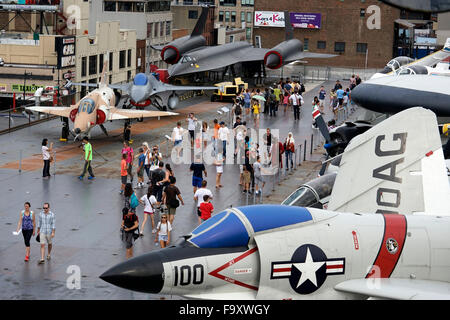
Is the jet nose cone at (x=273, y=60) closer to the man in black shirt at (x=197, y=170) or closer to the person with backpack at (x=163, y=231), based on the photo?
the man in black shirt at (x=197, y=170)

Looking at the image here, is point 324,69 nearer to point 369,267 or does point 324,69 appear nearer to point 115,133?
point 115,133

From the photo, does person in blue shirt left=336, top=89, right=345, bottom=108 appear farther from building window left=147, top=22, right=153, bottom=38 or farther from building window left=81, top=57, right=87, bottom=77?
building window left=147, top=22, right=153, bottom=38

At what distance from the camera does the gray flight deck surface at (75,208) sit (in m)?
19.2

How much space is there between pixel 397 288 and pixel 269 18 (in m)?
74.5

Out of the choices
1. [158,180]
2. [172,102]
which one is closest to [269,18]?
[172,102]

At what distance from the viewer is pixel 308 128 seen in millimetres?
45188

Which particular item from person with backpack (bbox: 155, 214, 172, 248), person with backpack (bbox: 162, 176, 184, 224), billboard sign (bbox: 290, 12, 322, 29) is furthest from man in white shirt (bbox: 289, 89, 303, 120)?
billboard sign (bbox: 290, 12, 322, 29)

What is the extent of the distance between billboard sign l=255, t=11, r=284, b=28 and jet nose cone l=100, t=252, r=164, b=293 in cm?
7510

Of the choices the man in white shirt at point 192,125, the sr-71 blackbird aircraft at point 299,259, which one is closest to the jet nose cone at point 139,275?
the sr-71 blackbird aircraft at point 299,259

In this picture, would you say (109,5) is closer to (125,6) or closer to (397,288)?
(125,6)

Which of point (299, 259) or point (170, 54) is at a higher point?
point (170, 54)

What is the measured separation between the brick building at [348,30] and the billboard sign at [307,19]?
0.94 ft

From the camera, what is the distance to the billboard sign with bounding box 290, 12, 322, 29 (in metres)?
83.6

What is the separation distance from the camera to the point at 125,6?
219 ft
